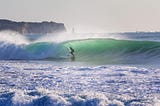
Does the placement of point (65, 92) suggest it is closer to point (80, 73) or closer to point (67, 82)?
point (67, 82)

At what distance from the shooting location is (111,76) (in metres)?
11.6

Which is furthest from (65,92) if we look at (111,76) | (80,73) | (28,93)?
(80,73)

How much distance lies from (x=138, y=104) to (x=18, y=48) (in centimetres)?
2469

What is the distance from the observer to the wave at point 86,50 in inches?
969

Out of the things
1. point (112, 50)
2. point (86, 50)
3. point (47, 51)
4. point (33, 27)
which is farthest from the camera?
point (33, 27)

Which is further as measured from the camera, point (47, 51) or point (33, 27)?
point (33, 27)

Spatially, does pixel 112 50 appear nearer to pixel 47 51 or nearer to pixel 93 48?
pixel 93 48

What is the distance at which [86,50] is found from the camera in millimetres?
28906

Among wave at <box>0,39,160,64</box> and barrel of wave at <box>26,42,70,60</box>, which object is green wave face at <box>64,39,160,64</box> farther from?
barrel of wave at <box>26,42,70,60</box>

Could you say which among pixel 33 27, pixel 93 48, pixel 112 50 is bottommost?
pixel 112 50

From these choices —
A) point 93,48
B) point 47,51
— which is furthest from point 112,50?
point 47,51

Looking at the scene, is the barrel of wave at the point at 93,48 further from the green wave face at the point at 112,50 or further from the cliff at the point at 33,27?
the cliff at the point at 33,27

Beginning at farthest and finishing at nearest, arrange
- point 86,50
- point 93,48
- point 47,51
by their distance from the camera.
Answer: point 47,51
point 93,48
point 86,50

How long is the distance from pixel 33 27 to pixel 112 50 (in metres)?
129
